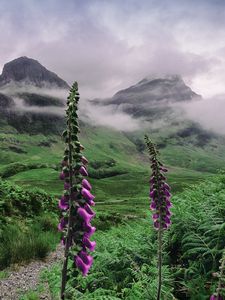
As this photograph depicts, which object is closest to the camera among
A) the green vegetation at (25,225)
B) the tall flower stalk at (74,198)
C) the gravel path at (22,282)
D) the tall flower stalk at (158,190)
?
the tall flower stalk at (74,198)

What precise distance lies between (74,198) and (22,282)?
7.51 metres

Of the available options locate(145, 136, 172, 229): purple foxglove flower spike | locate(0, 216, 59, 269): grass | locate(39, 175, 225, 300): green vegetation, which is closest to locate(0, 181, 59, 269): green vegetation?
locate(0, 216, 59, 269): grass

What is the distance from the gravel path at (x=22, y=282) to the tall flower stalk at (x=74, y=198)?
17.9 feet

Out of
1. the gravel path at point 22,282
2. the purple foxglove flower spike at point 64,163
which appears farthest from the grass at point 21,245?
the purple foxglove flower spike at point 64,163

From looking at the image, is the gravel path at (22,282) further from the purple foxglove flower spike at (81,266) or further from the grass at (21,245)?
the purple foxglove flower spike at (81,266)

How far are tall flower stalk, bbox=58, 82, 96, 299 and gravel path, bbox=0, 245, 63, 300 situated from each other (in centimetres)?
545

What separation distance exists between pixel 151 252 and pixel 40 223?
9.46 metres

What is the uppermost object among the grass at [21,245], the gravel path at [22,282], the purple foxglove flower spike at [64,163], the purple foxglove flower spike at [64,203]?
the purple foxglove flower spike at [64,163]

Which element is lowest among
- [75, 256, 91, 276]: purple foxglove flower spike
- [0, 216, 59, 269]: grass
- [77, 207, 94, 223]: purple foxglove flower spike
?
[0, 216, 59, 269]: grass

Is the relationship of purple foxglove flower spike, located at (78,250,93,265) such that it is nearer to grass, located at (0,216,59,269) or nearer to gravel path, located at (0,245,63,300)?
gravel path, located at (0,245,63,300)

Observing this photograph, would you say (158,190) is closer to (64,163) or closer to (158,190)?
(158,190)

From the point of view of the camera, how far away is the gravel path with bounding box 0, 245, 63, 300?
9438mm

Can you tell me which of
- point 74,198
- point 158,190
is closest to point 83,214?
point 74,198

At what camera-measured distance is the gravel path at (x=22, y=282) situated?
9438 millimetres
